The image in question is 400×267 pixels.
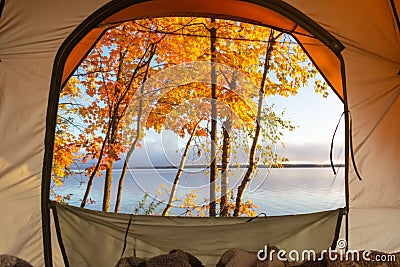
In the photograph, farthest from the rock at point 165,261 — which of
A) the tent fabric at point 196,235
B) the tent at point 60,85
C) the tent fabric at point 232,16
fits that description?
the tent fabric at point 232,16

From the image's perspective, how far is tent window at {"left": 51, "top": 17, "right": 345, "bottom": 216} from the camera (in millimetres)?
3418

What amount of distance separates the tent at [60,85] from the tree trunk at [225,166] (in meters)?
1.82

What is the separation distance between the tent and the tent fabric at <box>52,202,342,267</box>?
111mm

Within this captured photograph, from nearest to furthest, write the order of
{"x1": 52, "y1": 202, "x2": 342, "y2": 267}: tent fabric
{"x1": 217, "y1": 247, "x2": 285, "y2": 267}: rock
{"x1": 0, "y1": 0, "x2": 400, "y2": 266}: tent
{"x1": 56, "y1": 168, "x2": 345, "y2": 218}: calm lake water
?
{"x1": 217, "y1": 247, "x2": 285, "y2": 267}: rock
{"x1": 0, "y1": 0, "x2": 400, "y2": 266}: tent
{"x1": 52, "y1": 202, "x2": 342, "y2": 267}: tent fabric
{"x1": 56, "y1": 168, "x2": 345, "y2": 218}: calm lake water

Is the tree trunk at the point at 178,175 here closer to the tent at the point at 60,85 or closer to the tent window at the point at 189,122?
the tent window at the point at 189,122

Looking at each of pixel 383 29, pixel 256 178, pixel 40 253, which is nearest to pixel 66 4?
pixel 40 253

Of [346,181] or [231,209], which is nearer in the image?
[346,181]

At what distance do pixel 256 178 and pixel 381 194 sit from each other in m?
1.92

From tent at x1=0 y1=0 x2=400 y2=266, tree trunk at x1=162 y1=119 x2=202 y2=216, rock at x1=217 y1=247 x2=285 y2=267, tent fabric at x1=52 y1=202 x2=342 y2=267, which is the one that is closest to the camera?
rock at x1=217 y1=247 x2=285 y2=267

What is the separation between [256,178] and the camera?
3.66 metres

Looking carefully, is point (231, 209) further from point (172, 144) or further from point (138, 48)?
point (138, 48)

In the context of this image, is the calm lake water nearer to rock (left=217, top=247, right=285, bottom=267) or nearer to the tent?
the tent

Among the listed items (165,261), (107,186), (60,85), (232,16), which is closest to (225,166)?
(107,186)

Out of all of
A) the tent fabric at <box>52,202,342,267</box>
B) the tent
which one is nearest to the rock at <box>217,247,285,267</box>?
the tent fabric at <box>52,202,342,267</box>
